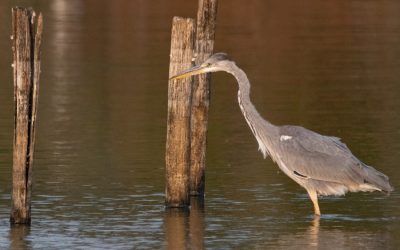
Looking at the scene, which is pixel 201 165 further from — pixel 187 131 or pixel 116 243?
pixel 116 243

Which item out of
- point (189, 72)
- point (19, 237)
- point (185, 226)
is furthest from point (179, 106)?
point (19, 237)

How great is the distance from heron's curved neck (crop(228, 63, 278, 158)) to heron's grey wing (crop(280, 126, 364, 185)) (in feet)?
0.59

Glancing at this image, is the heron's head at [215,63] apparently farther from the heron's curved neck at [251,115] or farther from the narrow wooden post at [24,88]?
the narrow wooden post at [24,88]

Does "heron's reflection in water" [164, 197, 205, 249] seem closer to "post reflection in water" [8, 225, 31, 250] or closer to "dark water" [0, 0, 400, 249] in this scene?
"dark water" [0, 0, 400, 249]

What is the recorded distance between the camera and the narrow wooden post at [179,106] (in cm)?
1441

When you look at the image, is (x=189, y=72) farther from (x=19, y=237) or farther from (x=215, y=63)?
(x=19, y=237)

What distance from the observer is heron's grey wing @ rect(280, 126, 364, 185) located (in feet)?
48.0

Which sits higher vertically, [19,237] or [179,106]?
[179,106]

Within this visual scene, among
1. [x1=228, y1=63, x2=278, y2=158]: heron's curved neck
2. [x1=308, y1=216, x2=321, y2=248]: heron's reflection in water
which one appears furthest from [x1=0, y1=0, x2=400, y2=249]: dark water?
[x1=228, y1=63, x2=278, y2=158]: heron's curved neck

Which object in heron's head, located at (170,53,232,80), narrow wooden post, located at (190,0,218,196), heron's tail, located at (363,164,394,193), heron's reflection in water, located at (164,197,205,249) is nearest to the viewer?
heron's reflection in water, located at (164,197,205,249)

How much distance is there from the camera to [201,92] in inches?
609

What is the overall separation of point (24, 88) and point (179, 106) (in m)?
1.94

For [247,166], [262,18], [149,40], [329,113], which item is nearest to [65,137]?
[247,166]

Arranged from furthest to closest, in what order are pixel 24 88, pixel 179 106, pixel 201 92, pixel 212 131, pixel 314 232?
pixel 212 131 → pixel 201 92 → pixel 179 106 → pixel 314 232 → pixel 24 88
